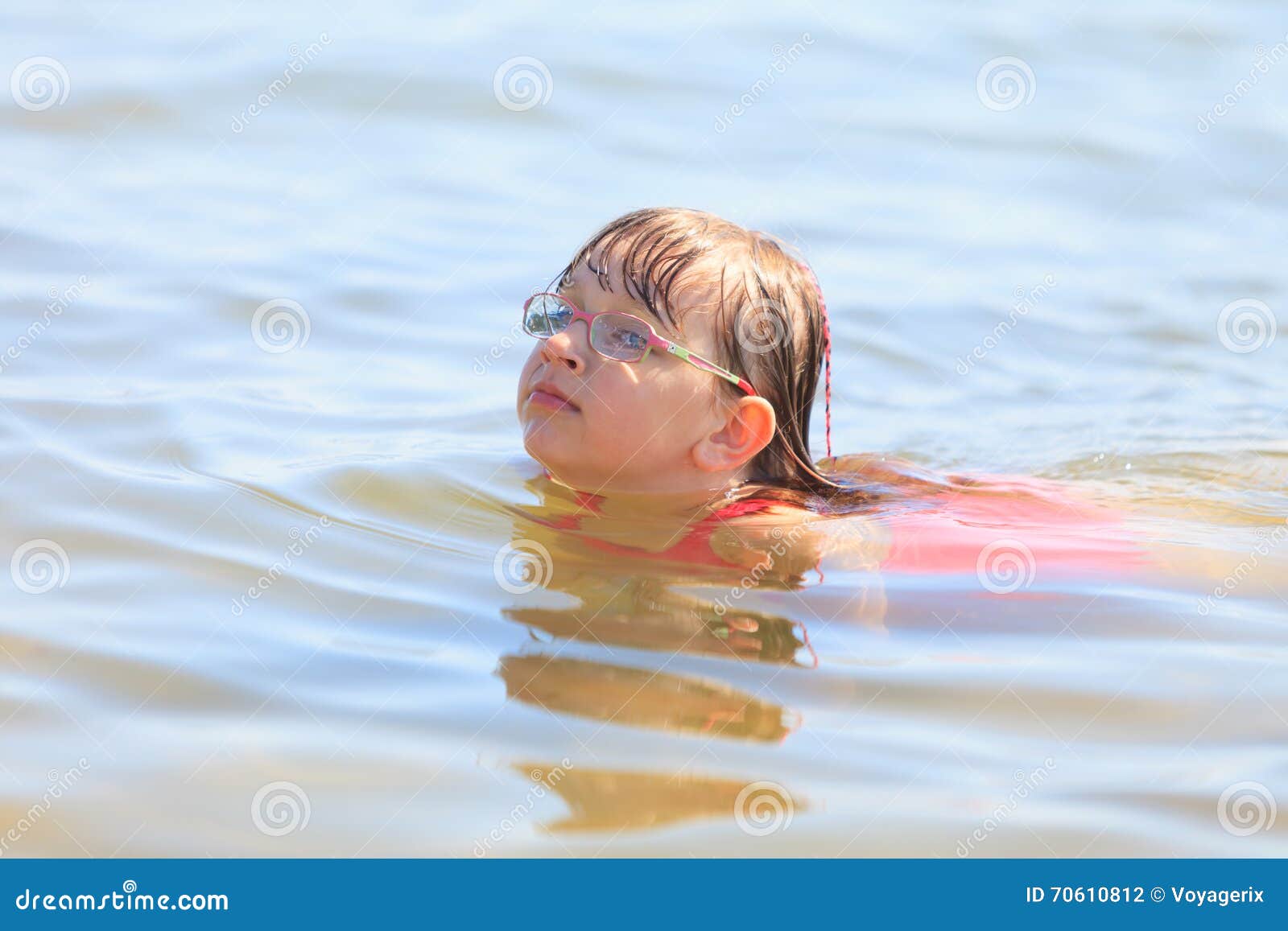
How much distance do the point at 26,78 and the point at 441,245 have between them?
3272mm

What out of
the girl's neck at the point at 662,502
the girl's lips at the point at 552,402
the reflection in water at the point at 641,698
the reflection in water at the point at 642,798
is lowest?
the reflection in water at the point at 642,798

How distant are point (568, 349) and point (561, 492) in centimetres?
74

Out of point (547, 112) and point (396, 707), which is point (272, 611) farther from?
point (547, 112)

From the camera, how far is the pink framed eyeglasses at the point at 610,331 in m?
4.40

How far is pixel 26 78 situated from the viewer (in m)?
8.88

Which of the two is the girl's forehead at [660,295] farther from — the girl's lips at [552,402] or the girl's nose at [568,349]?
the girl's lips at [552,402]

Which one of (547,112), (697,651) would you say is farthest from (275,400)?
(547,112)

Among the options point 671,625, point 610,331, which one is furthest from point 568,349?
point 671,625

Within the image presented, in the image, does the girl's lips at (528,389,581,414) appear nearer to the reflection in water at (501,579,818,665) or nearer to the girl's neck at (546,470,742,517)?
the girl's neck at (546,470,742,517)

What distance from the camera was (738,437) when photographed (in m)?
4.70

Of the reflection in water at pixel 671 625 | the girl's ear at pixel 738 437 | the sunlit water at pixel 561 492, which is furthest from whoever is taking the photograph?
the girl's ear at pixel 738 437

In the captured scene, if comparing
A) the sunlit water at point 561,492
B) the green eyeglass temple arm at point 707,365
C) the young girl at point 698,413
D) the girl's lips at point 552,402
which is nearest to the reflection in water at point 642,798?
the sunlit water at point 561,492

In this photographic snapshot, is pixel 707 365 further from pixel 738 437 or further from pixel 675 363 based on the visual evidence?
pixel 738 437

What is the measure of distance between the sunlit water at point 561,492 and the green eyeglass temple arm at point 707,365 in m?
0.55
